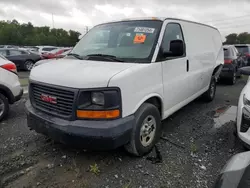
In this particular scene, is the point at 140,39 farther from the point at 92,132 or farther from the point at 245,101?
the point at 245,101

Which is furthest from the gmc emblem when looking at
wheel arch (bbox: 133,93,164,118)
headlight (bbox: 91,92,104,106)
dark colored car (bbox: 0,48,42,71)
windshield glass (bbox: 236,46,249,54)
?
windshield glass (bbox: 236,46,249,54)

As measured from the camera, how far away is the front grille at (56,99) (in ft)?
8.25

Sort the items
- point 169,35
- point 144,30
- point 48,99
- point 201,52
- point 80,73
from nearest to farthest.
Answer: point 80,73
point 48,99
point 144,30
point 169,35
point 201,52

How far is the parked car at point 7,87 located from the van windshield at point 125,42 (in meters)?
1.82

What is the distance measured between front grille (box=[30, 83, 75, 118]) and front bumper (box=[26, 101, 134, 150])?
0.37 ft

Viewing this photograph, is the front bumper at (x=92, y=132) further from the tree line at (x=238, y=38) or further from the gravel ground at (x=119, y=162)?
the tree line at (x=238, y=38)

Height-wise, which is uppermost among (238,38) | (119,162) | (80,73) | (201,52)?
(238,38)

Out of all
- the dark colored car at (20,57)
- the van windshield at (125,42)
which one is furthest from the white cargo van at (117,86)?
the dark colored car at (20,57)

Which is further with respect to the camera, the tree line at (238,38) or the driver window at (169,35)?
the tree line at (238,38)

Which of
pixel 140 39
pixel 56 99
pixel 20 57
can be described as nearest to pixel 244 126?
pixel 140 39

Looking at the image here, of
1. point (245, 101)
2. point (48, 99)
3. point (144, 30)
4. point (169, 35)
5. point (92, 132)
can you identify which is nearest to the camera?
Answer: point (92, 132)

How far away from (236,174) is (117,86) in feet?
4.69

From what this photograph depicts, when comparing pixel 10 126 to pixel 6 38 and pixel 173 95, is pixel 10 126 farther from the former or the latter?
pixel 6 38

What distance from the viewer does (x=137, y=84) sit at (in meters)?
2.71
